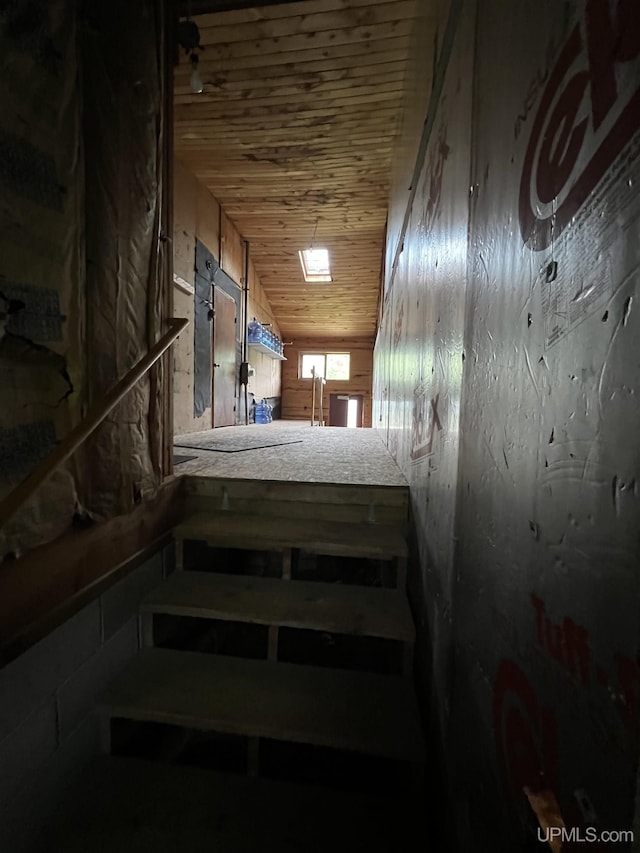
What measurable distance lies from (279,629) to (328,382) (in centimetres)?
787

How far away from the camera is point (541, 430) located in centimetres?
53

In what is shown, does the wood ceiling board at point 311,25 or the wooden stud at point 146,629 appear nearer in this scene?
the wooden stud at point 146,629

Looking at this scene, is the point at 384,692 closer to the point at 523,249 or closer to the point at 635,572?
the point at 635,572

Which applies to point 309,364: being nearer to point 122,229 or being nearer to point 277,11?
point 277,11

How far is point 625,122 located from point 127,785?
6.21 feet

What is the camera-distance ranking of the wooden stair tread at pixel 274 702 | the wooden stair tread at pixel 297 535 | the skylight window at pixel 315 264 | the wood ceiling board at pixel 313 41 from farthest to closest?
1. the skylight window at pixel 315 264
2. the wood ceiling board at pixel 313 41
3. the wooden stair tread at pixel 297 535
4. the wooden stair tread at pixel 274 702

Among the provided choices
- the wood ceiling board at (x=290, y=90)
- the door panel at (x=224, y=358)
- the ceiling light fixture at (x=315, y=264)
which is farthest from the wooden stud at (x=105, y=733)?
the ceiling light fixture at (x=315, y=264)

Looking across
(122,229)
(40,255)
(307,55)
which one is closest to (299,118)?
(307,55)

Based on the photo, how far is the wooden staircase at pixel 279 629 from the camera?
3.67 feet

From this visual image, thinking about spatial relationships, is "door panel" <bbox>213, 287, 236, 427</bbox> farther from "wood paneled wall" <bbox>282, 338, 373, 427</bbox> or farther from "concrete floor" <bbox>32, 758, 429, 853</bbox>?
"concrete floor" <bbox>32, 758, 429, 853</bbox>

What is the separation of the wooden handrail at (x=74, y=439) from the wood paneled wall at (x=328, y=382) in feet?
25.0

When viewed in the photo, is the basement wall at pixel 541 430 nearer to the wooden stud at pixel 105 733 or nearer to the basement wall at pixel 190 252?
the wooden stud at pixel 105 733

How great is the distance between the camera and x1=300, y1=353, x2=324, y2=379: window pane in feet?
29.6

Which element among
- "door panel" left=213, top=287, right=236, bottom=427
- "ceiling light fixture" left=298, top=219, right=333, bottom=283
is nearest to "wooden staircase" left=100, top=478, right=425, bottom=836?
"door panel" left=213, top=287, right=236, bottom=427
